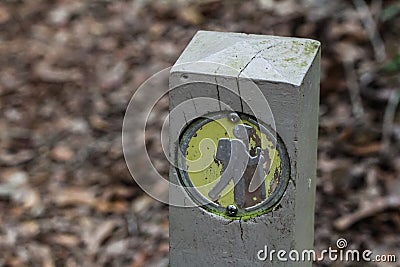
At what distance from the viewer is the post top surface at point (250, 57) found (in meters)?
1.56

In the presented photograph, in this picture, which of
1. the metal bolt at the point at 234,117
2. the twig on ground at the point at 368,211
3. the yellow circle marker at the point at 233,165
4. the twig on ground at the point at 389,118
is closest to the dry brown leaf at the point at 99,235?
the twig on ground at the point at 368,211

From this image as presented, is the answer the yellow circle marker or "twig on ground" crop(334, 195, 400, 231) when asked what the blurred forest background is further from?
the yellow circle marker

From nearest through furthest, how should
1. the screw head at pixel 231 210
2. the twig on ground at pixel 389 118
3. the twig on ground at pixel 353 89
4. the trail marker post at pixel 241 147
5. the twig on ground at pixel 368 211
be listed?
the trail marker post at pixel 241 147 < the screw head at pixel 231 210 < the twig on ground at pixel 368 211 < the twig on ground at pixel 389 118 < the twig on ground at pixel 353 89

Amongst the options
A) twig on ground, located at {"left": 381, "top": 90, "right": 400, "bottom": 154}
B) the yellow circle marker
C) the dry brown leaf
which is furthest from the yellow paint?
twig on ground, located at {"left": 381, "top": 90, "right": 400, "bottom": 154}

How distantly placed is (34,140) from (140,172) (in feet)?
1.94

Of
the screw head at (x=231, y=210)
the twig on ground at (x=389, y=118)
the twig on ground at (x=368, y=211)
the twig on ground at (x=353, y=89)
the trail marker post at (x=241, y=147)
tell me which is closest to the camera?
the trail marker post at (x=241, y=147)

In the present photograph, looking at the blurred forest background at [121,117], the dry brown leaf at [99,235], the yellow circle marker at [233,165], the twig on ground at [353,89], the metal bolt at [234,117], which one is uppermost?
the metal bolt at [234,117]

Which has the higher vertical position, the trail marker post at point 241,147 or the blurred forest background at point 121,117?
the trail marker post at point 241,147

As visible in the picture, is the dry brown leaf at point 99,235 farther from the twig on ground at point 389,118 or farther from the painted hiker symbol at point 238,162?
the painted hiker symbol at point 238,162

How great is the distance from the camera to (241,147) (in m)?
1.60

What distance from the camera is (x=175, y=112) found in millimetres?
1620

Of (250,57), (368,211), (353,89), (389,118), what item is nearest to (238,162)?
(250,57)

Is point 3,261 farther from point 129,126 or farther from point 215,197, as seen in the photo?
point 215,197

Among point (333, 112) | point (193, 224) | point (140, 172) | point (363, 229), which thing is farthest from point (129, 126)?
point (193, 224)
